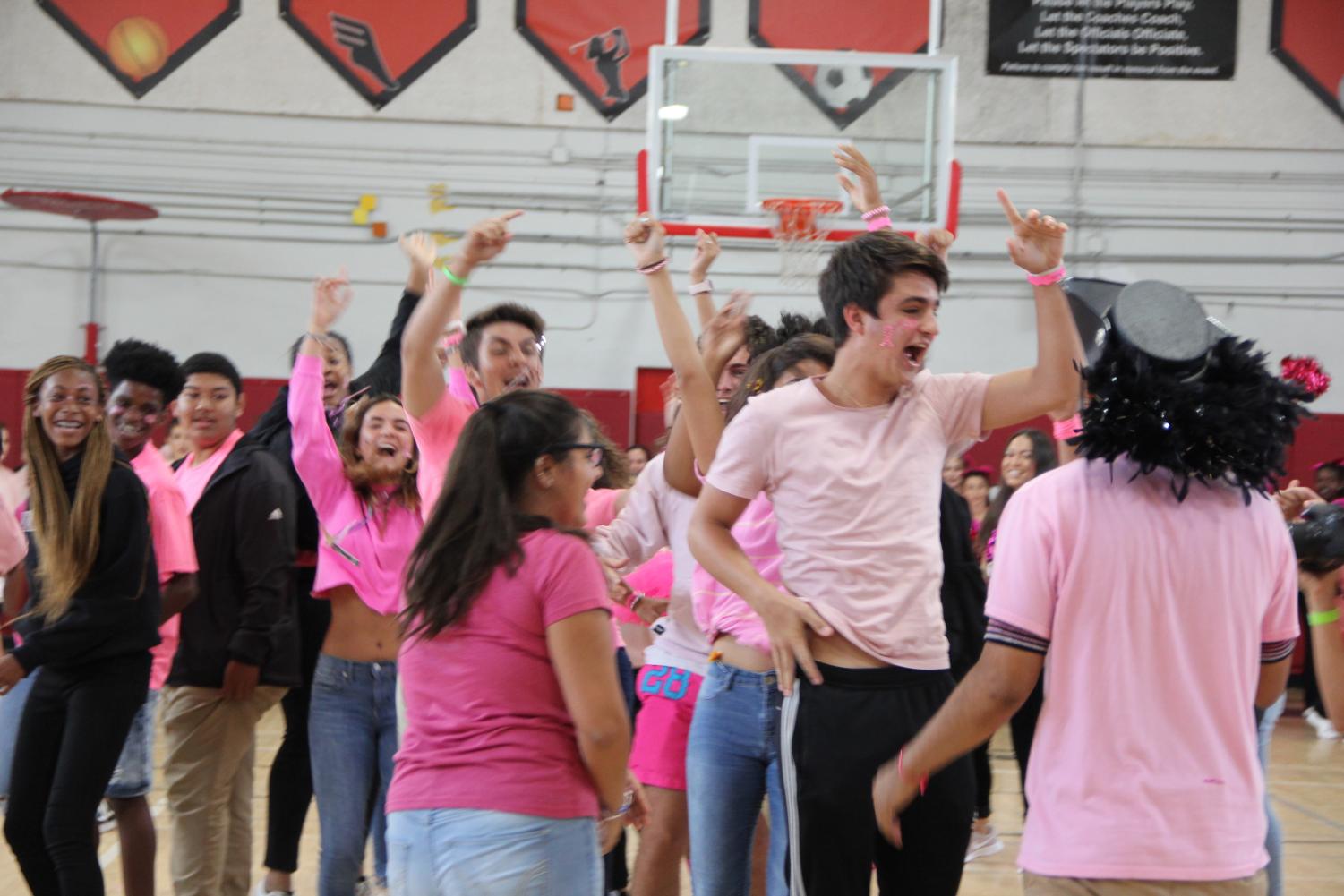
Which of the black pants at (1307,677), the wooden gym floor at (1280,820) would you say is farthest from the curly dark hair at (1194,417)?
the black pants at (1307,677)

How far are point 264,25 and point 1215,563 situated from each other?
1064 cm

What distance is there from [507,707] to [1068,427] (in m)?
1.19

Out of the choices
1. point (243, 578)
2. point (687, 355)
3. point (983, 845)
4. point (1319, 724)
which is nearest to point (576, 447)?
point (687, 355)

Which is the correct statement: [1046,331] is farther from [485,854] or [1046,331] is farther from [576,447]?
[485,854]

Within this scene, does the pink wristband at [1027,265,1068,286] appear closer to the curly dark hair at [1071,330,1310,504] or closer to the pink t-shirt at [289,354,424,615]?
the curly dark hair at [1071,330,1310,504]

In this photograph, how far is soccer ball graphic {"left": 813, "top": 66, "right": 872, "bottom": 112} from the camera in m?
8.20

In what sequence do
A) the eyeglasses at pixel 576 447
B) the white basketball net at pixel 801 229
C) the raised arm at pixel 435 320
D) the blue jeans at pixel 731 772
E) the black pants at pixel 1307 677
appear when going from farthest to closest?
the black pants at pixel 1307 677, the white basketball net at pixel 801 229, the raised arm at pixel 435 320, the blue jeans at pixel 731 772, the eyeglasses at pixel 576 447

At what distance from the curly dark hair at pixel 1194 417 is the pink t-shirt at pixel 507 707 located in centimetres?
87

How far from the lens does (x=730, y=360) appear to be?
132 inches

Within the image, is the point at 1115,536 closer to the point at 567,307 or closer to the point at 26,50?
the point at 567,307

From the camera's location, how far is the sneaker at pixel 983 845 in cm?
540

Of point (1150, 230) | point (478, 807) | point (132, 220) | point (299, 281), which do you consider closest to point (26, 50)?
point (132, 220)

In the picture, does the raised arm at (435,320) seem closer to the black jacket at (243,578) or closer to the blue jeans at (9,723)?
the black jacket at (243,578)

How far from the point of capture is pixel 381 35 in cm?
1093
